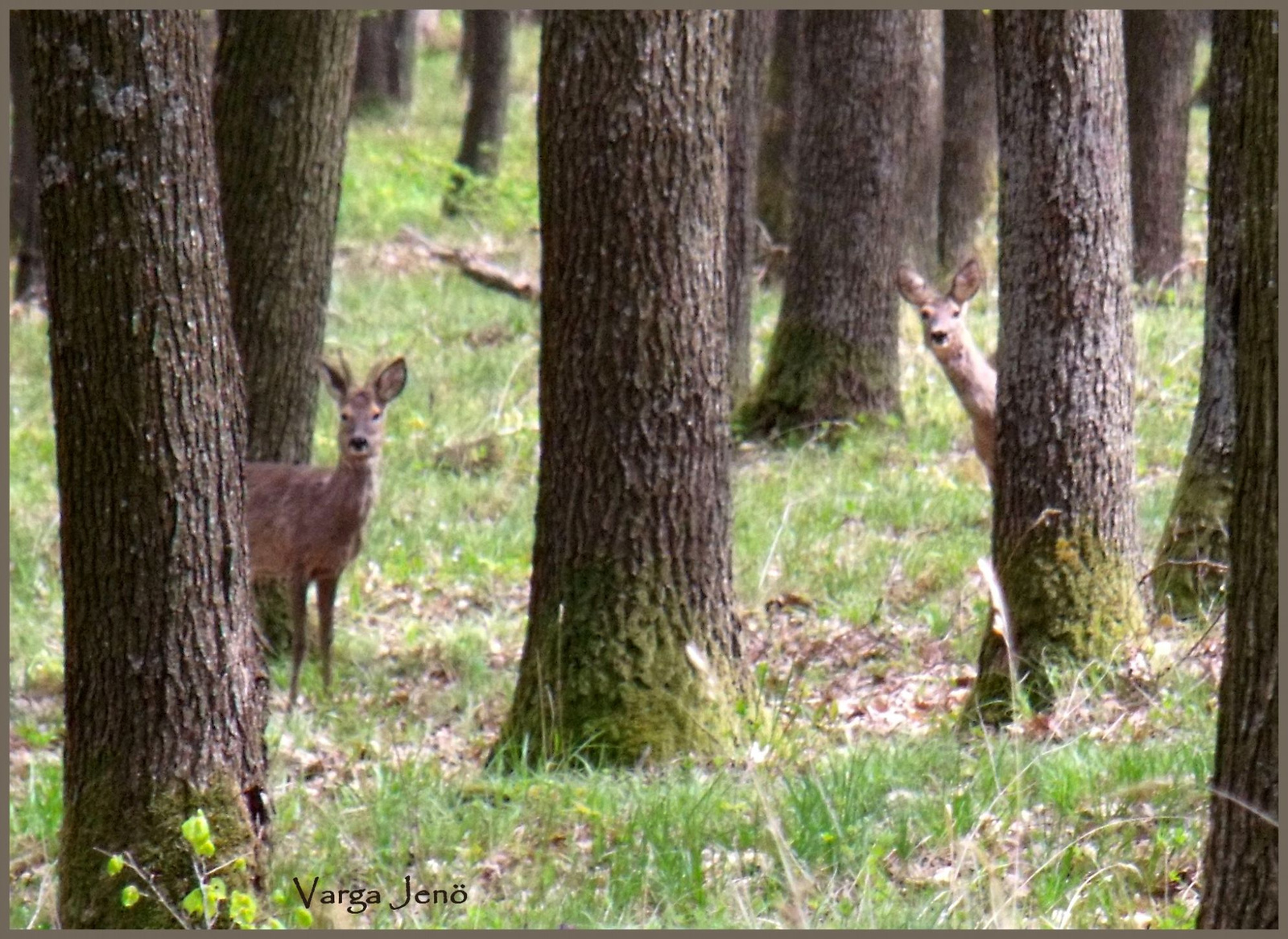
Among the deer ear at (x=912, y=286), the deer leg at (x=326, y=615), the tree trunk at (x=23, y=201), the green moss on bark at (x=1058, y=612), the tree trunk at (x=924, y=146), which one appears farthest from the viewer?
the tree trunk at (x=23, y=201)

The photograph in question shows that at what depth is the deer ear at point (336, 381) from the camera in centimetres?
985

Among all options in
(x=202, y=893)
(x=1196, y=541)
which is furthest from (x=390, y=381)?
(x=202, y=893)

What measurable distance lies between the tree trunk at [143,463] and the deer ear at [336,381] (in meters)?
4.65

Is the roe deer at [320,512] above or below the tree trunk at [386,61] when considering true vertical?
below

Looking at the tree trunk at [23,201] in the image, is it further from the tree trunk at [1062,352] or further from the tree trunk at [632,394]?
the tree trunk at [1062,352]

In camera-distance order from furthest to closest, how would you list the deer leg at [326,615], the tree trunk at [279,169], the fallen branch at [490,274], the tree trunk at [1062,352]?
the fallen branch at [490,274]
the deer leg at [326,615]
the tree trunk at [279,169]
the tree trunk at [1062,352]

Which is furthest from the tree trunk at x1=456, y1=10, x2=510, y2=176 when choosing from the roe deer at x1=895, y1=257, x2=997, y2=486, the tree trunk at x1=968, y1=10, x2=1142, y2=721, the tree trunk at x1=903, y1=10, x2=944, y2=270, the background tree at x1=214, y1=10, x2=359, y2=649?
the tree trunk at x1=968, y1=10, x2=1142, y2=721

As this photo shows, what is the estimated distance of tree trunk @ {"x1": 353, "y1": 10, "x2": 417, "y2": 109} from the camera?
102ft

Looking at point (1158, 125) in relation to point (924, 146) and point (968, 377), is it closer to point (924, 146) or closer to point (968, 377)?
point (924, 146)

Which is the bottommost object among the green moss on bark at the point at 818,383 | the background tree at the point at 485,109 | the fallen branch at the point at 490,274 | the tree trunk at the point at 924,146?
the green moss on bark at the point at 818,383

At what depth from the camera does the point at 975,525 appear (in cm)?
1095

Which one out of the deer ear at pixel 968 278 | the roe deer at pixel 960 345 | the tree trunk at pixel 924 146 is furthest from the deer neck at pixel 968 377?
the tree trunk at pixel 924 146

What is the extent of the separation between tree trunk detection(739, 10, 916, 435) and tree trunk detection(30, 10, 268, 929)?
8.67 meters

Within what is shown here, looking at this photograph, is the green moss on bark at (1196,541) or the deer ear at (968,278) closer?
the green moss on bark at (1196,541)
